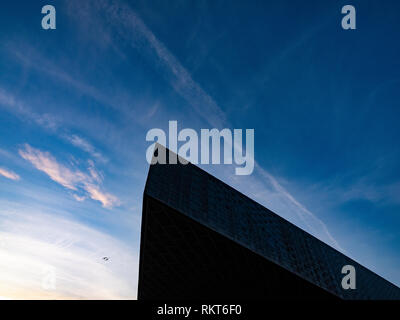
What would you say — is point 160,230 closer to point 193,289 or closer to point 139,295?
point 193,289

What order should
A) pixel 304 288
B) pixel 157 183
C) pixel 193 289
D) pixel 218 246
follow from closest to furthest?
pixel 157 183 → pixel 218 246 → pixel 304 288 → pixel 193 289

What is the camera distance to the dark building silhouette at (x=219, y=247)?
747 inches

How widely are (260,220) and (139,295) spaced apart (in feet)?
66.2

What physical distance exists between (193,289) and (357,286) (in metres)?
23.2

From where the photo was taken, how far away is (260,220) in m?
24.5

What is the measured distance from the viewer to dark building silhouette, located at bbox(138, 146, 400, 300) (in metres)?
19.0

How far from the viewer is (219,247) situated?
20281mm

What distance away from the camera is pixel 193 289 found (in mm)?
28562

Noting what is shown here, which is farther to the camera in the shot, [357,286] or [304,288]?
[357,286]

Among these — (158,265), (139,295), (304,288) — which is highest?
(158,265)
